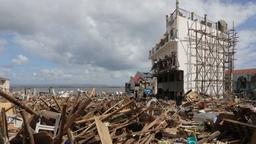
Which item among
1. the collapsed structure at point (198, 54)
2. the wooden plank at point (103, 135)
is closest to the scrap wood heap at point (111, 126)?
→ the wooden plank at point (103, 135)

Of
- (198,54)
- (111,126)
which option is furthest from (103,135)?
(198,54)

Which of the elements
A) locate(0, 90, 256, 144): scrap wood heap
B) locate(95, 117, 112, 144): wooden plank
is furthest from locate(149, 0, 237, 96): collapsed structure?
locate(95, 117, 112, 144): wooden plank

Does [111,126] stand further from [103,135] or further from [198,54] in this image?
[198,54]

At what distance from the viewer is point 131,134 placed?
38.3 ft

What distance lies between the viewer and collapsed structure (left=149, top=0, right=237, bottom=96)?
45.1m

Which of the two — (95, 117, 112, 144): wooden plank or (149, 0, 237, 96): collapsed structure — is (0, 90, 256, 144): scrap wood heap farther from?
(149, 0, 237, 96): collapsed structure

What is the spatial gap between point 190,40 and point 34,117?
3678 cm

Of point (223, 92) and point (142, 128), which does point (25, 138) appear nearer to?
point (142, 128)

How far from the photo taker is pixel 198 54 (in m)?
45.4

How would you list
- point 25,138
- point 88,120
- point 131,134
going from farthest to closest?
point 131,134 → point 88,120 → point 25,138

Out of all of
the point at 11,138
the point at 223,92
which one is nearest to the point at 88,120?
the point at 11,138

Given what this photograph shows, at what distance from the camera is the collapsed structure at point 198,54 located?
45125mm

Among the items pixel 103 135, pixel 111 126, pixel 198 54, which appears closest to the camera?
pixel 103 135

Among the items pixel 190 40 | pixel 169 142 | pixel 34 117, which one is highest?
pixel 190 40
